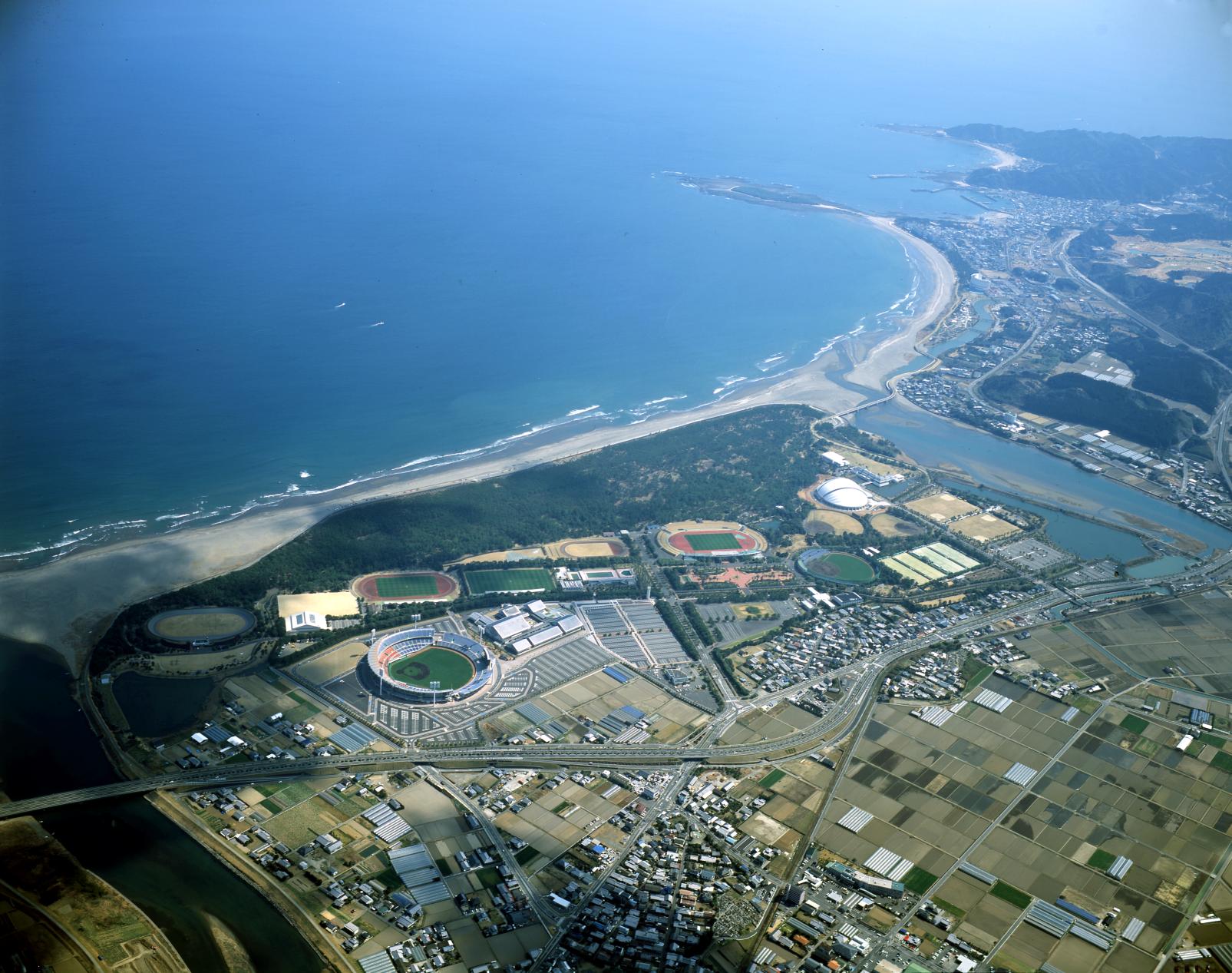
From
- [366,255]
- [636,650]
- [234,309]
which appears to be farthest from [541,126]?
[636,650]

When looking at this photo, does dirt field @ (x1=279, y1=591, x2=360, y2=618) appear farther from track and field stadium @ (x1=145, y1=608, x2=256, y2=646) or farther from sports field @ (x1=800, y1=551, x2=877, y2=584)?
sports field @ (x1=800, y1=551, x2=877, y2=584)

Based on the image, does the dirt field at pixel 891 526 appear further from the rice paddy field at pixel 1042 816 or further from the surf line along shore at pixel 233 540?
the surf line along shore at pixel 233 540

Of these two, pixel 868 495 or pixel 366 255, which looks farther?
pixel 366 255

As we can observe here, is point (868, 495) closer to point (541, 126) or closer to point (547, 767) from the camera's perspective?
point (547, 767)

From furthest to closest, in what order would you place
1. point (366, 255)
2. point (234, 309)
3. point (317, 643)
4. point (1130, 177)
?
point (1130, 177)
point (366, 255)
point (234, 309)
point (317, 643)

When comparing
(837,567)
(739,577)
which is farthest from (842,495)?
(739,577)

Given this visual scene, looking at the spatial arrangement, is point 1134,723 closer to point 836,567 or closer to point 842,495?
point 836,567

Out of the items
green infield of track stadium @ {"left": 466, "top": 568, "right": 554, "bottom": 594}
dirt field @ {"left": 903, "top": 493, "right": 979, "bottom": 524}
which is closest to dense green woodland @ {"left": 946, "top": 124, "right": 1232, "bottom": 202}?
dirt field @ {"left": 903, "top": 493, "right": 979, "bottom": 524}
